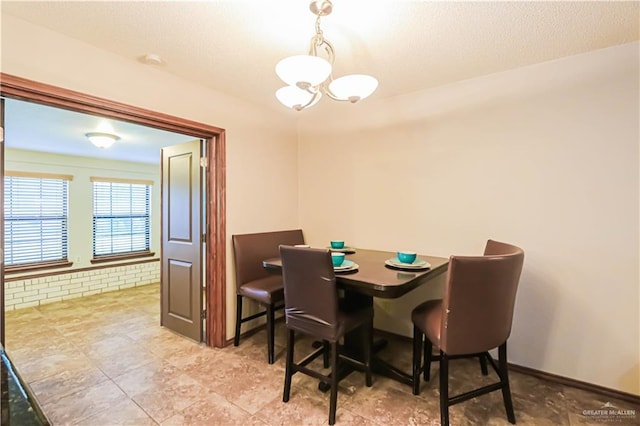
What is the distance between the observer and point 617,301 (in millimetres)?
2061

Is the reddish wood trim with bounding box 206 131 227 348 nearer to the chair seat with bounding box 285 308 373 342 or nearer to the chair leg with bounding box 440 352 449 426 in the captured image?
the chair seat with bounding box 285 308 373 342

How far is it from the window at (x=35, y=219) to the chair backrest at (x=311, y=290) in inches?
177

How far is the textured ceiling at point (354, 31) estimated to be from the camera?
1.64 meters

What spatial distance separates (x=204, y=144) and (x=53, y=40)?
120cm

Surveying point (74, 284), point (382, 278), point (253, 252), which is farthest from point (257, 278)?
point (74, 284)

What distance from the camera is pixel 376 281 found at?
1.79 metres

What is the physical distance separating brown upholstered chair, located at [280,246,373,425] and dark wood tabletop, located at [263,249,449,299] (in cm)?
13

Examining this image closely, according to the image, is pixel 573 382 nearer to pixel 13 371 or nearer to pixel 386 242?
pixel 386 242

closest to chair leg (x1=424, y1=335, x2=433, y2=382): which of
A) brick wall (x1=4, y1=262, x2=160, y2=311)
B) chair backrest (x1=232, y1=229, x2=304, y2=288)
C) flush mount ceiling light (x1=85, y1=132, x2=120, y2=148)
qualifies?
chair backrest (x1=232, y1=229, x2=304, y2=288)

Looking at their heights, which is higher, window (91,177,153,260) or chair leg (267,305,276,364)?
window (91,177,153,260)

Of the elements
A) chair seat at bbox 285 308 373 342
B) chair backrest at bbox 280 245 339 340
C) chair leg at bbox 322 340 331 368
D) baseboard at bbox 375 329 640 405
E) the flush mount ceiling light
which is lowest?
baseboard at bbox 375 329 640 405

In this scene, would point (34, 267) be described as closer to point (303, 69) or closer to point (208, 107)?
point (208, 107)

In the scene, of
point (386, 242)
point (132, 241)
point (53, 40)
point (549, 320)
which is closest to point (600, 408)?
point (549, 320)

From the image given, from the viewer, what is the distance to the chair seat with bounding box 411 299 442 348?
1822 millimetres
